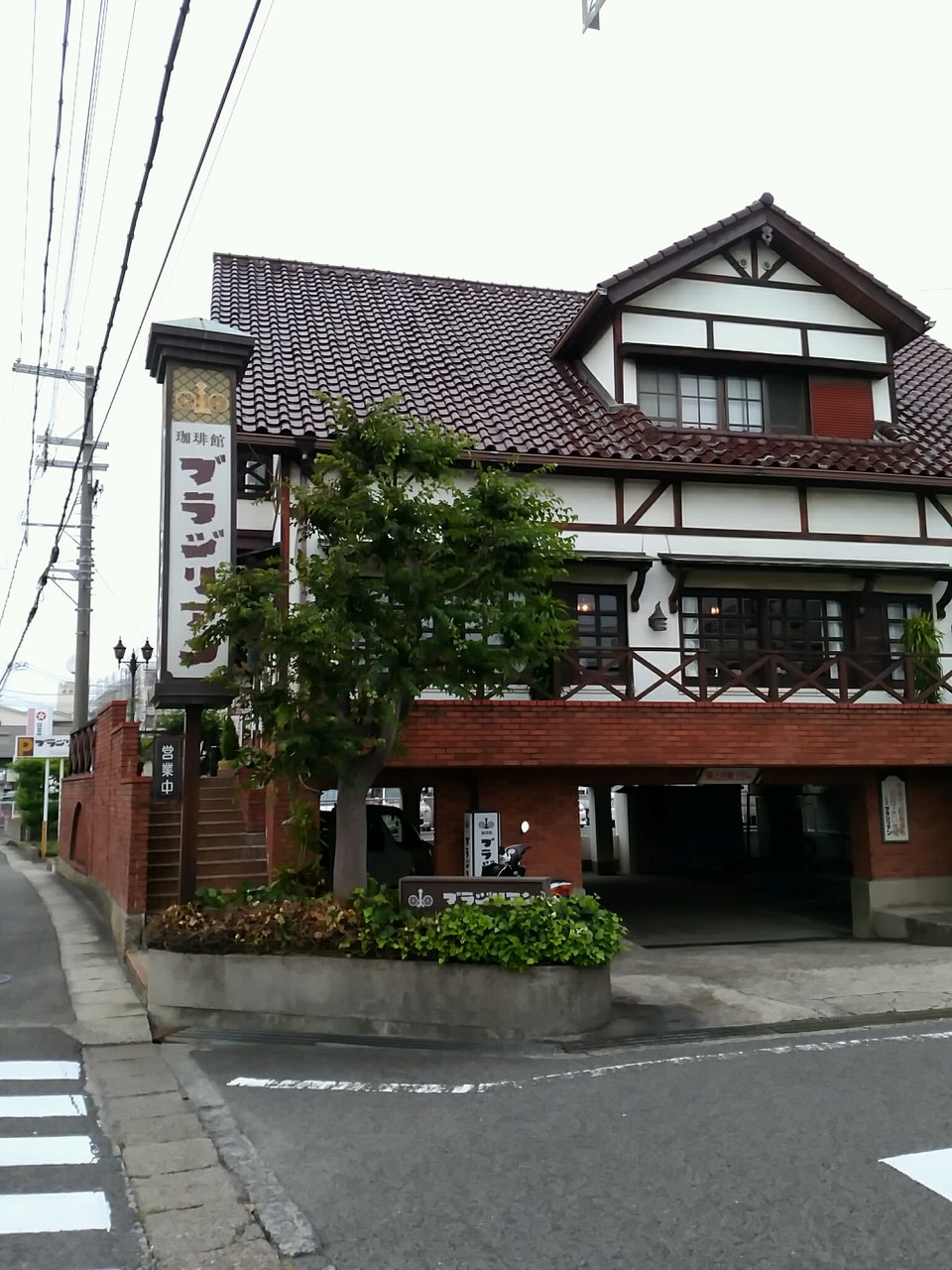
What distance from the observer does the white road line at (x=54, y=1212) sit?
5.12 metres

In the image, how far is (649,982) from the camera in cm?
1149

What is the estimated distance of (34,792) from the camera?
36375 mm

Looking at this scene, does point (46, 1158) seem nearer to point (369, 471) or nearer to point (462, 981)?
point (462, 981)

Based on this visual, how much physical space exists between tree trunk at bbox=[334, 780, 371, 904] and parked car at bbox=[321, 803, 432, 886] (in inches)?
149

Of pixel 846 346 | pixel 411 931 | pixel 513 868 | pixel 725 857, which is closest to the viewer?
pixel 411 931

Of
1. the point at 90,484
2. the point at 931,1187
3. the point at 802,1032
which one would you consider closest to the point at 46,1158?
the point at 931,1187

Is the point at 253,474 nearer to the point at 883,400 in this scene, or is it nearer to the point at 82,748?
the point at 82,748

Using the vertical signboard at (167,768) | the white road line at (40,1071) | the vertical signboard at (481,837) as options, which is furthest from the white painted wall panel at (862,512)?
the white road line at (40,1071)

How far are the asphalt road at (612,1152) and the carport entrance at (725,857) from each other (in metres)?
8.53

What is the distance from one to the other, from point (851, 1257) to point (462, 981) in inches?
190

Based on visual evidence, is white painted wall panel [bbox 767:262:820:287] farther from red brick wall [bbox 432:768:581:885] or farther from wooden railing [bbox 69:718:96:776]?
wooden railing [bbox 69:718:96:776]

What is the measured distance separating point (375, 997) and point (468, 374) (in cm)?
1178

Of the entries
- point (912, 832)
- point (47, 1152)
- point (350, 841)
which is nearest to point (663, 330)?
point (912, 832)

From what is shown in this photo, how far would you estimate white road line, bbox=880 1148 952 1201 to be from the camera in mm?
5195
